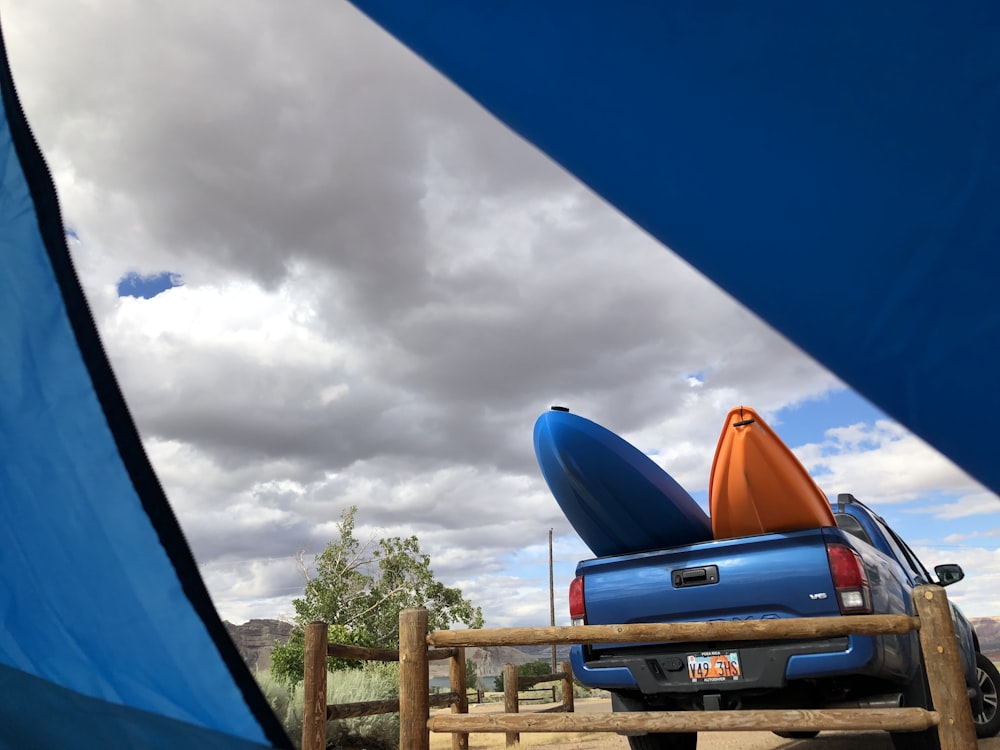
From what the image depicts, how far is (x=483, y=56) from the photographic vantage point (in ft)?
6.22

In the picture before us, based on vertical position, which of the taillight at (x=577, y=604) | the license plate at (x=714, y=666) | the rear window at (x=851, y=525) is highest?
the rear window at (x=851, y=525)

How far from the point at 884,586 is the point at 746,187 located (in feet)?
12.3

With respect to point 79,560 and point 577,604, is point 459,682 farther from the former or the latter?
point 79,560

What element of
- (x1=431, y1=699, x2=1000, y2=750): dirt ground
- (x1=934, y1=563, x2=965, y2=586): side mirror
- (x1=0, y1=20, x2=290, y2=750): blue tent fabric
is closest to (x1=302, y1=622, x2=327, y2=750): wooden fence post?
(x1=0, y1=20, x2=290, y2=750): blue tent fabric

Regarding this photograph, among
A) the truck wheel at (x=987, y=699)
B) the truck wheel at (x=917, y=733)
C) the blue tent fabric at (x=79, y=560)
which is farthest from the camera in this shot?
the truck wheel at (x=987, y=699)

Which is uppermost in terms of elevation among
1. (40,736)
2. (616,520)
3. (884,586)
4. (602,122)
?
(602,122)

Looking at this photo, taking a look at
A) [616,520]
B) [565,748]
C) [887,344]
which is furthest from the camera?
[565,748]

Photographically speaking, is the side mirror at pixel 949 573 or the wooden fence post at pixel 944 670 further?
the side mirror at pixel 949 573

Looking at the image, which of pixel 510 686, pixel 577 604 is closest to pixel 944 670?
pixel 577 604

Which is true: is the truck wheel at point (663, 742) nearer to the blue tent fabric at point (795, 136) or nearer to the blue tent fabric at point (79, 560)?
the blue tent fabric at point (795, 136)

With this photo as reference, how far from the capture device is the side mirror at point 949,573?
7.29 m

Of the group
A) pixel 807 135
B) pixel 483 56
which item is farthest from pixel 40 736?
pixel 807 135

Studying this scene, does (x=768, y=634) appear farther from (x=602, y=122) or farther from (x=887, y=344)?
(x=602, y=122)

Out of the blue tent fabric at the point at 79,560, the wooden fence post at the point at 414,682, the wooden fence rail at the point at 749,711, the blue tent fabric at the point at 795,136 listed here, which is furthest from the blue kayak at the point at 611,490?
the blue tent fabric at the point at 79,560
